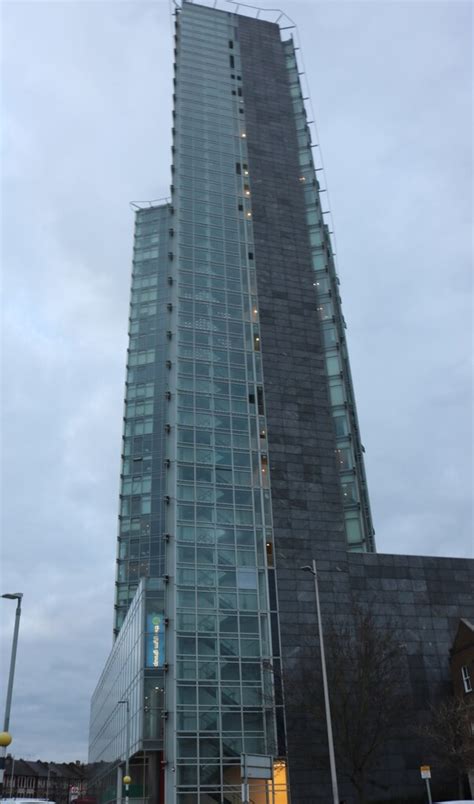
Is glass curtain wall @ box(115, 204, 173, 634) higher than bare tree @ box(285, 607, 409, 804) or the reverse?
higher

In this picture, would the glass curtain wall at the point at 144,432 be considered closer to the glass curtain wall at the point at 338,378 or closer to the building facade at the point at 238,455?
the building facade at the point at 238,455

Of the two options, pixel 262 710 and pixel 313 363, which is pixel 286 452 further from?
pixel 262 710

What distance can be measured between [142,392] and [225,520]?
50.8 metres

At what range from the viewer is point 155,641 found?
51.0 metres

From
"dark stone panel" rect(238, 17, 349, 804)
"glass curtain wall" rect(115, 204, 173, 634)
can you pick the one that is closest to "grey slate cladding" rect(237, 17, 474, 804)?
"dark stone panel" rect(238, 17, 349, 804)

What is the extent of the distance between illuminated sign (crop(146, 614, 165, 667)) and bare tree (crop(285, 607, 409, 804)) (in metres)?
9.06

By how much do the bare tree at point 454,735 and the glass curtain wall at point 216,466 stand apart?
10.6 metres

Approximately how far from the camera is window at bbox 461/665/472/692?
49.7 metres

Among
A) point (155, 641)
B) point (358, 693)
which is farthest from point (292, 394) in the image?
point (358, 693)

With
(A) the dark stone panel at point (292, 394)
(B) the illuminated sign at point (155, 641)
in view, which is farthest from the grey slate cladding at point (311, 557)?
(B) the illuminated sign at point (155, 641)

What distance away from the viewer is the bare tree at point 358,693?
142 ft

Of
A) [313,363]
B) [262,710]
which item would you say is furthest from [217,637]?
[313,363]

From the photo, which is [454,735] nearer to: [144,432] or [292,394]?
[292,394]

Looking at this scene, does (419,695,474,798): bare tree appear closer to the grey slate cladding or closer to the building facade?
the grey slate cladding
